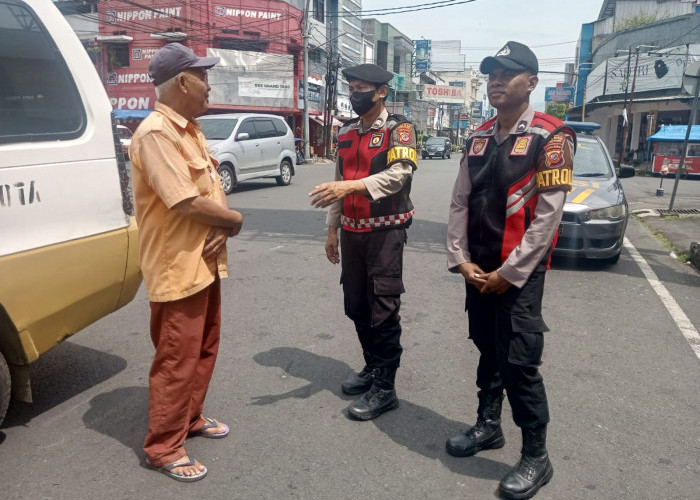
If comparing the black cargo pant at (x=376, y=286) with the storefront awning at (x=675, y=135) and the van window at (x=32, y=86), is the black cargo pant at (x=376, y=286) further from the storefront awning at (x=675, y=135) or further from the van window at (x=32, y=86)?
the storefront awning at (x=675, y=135)

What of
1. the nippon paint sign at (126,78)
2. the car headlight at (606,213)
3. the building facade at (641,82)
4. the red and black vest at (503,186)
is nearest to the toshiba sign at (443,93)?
the building facade at (641,82)

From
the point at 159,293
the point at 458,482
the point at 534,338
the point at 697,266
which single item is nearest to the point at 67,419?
the point at 159,293

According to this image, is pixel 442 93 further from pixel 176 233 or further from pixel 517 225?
pixel 176 233

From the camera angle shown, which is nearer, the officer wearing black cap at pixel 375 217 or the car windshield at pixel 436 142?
the officer wearing black cap at pixel 375 217

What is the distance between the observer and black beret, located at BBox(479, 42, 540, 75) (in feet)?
7.87

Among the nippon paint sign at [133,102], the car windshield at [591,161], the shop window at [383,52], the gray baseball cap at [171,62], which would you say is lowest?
the car windshield at [591,161]

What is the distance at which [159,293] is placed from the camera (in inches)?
99.3

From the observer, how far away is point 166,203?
A: 2381 mm

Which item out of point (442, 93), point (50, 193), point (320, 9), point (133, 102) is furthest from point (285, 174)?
point (442, 93)

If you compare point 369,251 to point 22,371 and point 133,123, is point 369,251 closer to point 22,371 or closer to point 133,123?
point 22,371

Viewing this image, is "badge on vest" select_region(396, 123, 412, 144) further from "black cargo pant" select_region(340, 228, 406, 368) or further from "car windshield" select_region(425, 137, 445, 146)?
"car windshield" select_region(425, 137, 445, 146)

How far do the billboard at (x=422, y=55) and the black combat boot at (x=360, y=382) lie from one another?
6575cm

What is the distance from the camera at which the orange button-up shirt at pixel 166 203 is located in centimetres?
239

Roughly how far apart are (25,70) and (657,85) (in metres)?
37.6
